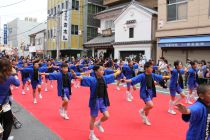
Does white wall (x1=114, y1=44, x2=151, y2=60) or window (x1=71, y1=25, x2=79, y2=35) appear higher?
window (x1=71, y1=25, x2=79, y2=35)

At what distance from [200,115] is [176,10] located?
63.6ft

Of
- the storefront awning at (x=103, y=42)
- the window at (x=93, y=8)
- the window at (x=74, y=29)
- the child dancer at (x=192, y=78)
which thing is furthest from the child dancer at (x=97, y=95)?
the window at (x=93, y=8)

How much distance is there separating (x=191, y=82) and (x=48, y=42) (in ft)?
115

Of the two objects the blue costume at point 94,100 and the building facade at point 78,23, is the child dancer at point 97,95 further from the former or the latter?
the building facade at point 78,23

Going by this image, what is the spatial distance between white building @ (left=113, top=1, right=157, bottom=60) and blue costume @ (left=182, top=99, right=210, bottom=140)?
2114cm

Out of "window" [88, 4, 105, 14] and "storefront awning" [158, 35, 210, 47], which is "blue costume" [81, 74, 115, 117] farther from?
"window" [88, 4, 105, 14]

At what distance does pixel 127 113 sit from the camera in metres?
8.97

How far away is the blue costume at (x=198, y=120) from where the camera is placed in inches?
141

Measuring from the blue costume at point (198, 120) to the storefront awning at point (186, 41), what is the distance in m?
16.1

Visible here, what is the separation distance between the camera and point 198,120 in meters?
3.64

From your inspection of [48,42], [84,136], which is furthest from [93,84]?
[48,42]

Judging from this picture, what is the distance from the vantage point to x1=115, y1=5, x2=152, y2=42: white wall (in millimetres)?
25172

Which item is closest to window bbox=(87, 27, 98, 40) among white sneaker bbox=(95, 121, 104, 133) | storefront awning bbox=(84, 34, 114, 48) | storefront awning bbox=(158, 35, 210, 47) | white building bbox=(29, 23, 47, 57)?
storefront awning bbox=(84, 34, 114, 48)

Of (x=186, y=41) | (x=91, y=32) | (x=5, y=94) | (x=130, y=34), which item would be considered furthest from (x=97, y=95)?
(x=91, y=32)
